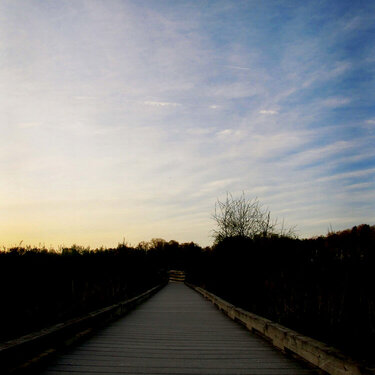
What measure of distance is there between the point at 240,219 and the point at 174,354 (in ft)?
53.4

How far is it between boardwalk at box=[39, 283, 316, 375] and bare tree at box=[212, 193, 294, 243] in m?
13.6

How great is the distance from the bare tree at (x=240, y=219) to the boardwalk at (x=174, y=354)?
13.6 metres

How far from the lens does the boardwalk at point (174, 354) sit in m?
3.44

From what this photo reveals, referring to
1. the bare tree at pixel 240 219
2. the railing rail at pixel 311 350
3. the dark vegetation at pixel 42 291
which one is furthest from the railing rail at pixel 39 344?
the bare tree at pixel 240 219

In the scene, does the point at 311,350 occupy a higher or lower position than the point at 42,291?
lower

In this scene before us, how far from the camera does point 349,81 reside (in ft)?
29.9

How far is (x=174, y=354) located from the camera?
4.14 meters

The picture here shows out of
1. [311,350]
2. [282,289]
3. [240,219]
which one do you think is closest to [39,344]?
[311,350]

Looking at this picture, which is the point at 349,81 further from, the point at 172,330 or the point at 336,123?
the point at 172,330

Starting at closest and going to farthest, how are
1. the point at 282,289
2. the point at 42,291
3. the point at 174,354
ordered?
the point at 174,354 < the point at 282,289 < the point at 42,291

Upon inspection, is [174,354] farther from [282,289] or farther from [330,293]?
[282,289]

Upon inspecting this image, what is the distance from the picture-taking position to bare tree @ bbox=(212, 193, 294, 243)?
1970 centimetres

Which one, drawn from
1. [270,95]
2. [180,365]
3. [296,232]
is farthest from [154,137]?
[296,232]

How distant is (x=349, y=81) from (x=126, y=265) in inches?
519
